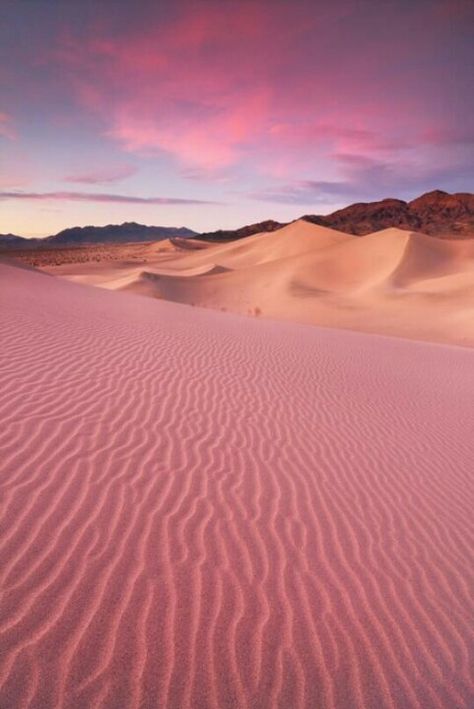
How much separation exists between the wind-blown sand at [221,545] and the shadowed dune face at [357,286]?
53.1ft

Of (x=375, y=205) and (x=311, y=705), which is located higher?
(x=375, y=205)

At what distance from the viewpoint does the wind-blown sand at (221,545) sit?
96.0 inches

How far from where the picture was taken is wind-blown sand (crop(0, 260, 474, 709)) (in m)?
2.44

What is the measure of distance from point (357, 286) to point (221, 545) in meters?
33.4

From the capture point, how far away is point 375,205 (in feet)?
624

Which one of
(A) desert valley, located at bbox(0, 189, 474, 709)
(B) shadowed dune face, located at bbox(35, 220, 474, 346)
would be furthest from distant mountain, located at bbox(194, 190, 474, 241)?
(A) desert valley, located at bbox(0, 189, 474, 709)

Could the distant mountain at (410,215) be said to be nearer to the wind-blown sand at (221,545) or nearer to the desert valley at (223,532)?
the desert valley at (223,532)

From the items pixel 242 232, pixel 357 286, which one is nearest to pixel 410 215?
pixel 242 232

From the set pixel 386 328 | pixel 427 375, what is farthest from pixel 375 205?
pixel 427 375

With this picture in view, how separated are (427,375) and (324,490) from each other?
22.8 feet

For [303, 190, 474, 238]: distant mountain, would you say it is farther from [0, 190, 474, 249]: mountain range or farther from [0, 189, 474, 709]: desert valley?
[0, 189, 474, 709]: desert valley

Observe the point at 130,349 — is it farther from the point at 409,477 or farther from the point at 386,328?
the point at 386,328

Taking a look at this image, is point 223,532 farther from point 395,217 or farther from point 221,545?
point 395,217

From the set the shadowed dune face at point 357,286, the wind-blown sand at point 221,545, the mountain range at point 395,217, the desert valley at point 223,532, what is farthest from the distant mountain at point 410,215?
the wind-blown sand at point 221,545
